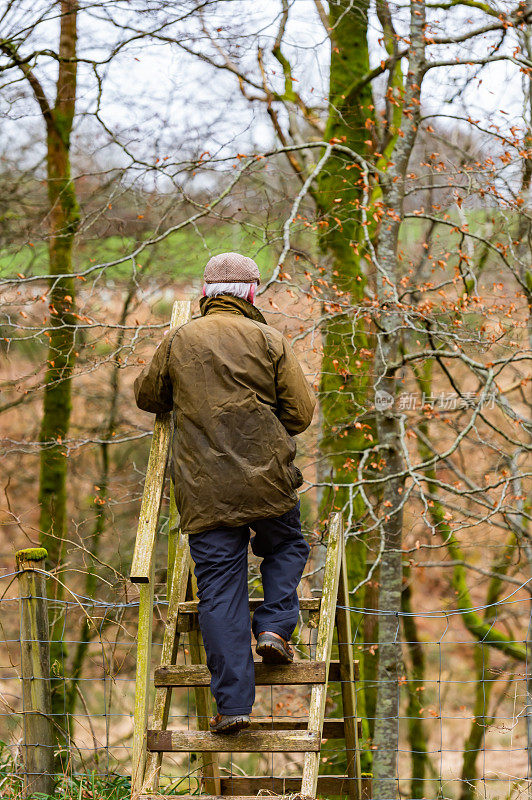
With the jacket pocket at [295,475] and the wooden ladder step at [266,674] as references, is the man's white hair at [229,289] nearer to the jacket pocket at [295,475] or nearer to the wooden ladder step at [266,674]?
the jacket pocket at [295,475]

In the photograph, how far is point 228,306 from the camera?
3.36 meters

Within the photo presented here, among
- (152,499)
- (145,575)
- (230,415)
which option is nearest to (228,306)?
(230,415)

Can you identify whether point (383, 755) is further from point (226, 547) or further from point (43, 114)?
point (43, 114)

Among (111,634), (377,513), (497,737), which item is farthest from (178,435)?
(497,737)

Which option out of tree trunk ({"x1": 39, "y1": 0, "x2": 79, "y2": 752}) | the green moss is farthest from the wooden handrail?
tree trunk ({"x1": 39, "y1": 0, "x2": 79, "y2": 752})

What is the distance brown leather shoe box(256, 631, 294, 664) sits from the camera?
321cm

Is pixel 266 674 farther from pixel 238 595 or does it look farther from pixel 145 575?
pixel 145 575

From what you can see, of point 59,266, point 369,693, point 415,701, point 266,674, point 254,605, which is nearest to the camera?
point 266,674

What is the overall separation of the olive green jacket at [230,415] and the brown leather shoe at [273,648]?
0.48m

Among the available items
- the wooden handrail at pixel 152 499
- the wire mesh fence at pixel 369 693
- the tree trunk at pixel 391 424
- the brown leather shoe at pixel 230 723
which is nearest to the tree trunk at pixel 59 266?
the wire mesh fence at pixel 369 693

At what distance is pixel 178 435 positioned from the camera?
3.23 meters

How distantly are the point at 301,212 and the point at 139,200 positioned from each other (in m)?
1.78

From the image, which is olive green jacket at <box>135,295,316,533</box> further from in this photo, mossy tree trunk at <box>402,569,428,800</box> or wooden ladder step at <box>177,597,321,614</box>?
mossy tree trunk at <box>402,569,428,800</box>

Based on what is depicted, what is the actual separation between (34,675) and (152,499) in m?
1.13
